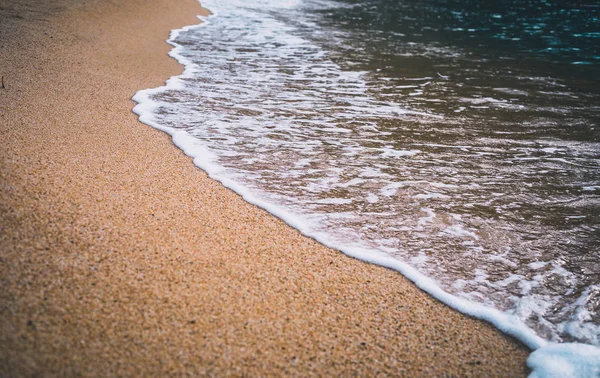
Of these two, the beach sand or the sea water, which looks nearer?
the beach sand

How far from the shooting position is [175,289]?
6.93 feet

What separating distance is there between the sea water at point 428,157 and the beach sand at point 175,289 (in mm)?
292

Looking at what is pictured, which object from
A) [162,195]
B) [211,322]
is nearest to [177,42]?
[162,195]

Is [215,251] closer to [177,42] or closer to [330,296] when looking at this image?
[330,296]

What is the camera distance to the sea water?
256 centimetres

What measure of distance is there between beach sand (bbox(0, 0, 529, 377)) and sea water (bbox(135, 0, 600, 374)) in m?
0.29

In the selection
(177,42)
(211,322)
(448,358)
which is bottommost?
(448,358)

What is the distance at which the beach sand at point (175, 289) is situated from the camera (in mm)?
1771

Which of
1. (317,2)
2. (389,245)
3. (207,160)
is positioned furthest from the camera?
(317,2)

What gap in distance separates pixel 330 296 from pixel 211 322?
666 mm

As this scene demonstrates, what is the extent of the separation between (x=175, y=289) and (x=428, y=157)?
2911 millimetres

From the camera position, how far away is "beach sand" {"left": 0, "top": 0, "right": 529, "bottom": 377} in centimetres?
177

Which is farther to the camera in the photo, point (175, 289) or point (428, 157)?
point (428, 157)

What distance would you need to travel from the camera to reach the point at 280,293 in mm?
2227
